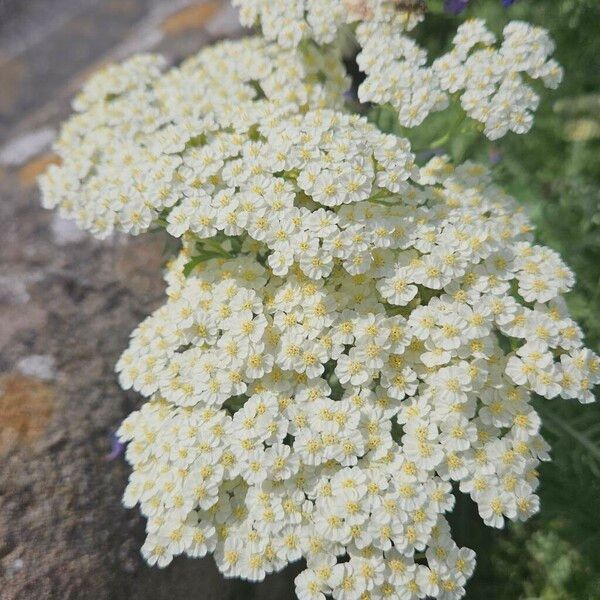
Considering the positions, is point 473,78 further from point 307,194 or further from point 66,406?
point 66,406

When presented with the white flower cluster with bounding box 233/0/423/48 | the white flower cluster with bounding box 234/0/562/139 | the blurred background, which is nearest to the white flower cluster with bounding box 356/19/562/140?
the white flower cluster with bounding box 234/0/562/139

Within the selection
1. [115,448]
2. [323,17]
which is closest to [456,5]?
[323,17]

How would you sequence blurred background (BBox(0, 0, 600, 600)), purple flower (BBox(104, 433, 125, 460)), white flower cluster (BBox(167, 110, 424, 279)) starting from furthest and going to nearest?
purple flower (BBox(104, 433, 125, 460))
blurred background (BBox(0, 0, 600, 600))
white flower cluster (BBox(167, 110, 424, 279))

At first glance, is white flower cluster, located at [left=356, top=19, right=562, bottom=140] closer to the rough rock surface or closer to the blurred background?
the blurred background

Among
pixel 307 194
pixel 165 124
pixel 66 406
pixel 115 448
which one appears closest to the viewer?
pixel 307 194

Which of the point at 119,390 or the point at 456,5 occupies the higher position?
the point at 456,5

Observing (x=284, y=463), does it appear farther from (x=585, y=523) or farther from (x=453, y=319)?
(x=585, y=523)

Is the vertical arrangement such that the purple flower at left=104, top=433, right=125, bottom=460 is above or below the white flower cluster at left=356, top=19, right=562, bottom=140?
below

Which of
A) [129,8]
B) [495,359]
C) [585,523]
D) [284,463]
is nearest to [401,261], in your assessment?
[495,359]
